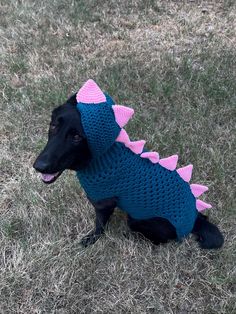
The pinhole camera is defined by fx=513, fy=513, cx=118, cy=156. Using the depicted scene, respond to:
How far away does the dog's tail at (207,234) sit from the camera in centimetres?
246

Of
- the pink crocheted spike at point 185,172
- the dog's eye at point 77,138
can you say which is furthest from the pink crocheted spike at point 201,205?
the dog's eye at point 77,138

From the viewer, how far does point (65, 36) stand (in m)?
4.21

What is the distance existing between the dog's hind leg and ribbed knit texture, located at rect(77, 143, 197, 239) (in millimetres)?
32

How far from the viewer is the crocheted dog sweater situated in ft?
6.64

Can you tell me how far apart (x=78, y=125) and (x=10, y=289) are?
2.82ft

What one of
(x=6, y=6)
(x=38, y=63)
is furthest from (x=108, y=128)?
(x=6, y=6)

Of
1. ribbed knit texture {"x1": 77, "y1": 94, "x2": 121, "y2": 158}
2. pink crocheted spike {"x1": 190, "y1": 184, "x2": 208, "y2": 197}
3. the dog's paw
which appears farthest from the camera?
the dog's paw

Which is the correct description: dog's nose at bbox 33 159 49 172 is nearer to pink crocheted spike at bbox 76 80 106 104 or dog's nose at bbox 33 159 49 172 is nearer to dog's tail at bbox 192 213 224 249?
pink crocheted spike at bbox 76 80 106 104

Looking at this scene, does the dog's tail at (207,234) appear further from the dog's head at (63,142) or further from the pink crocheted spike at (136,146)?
the dog's head at (63,142)

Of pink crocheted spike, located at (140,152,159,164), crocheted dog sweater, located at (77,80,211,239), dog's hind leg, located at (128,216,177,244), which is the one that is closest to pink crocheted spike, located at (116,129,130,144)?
crocheted dog sweater, located at (77,80,211,239)

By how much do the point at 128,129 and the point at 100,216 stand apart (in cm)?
94

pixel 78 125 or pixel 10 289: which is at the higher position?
pixel 78 125

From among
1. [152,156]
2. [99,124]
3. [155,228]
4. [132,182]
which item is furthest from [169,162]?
[99,124]

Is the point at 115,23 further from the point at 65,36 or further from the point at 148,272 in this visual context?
the point at 148,272
